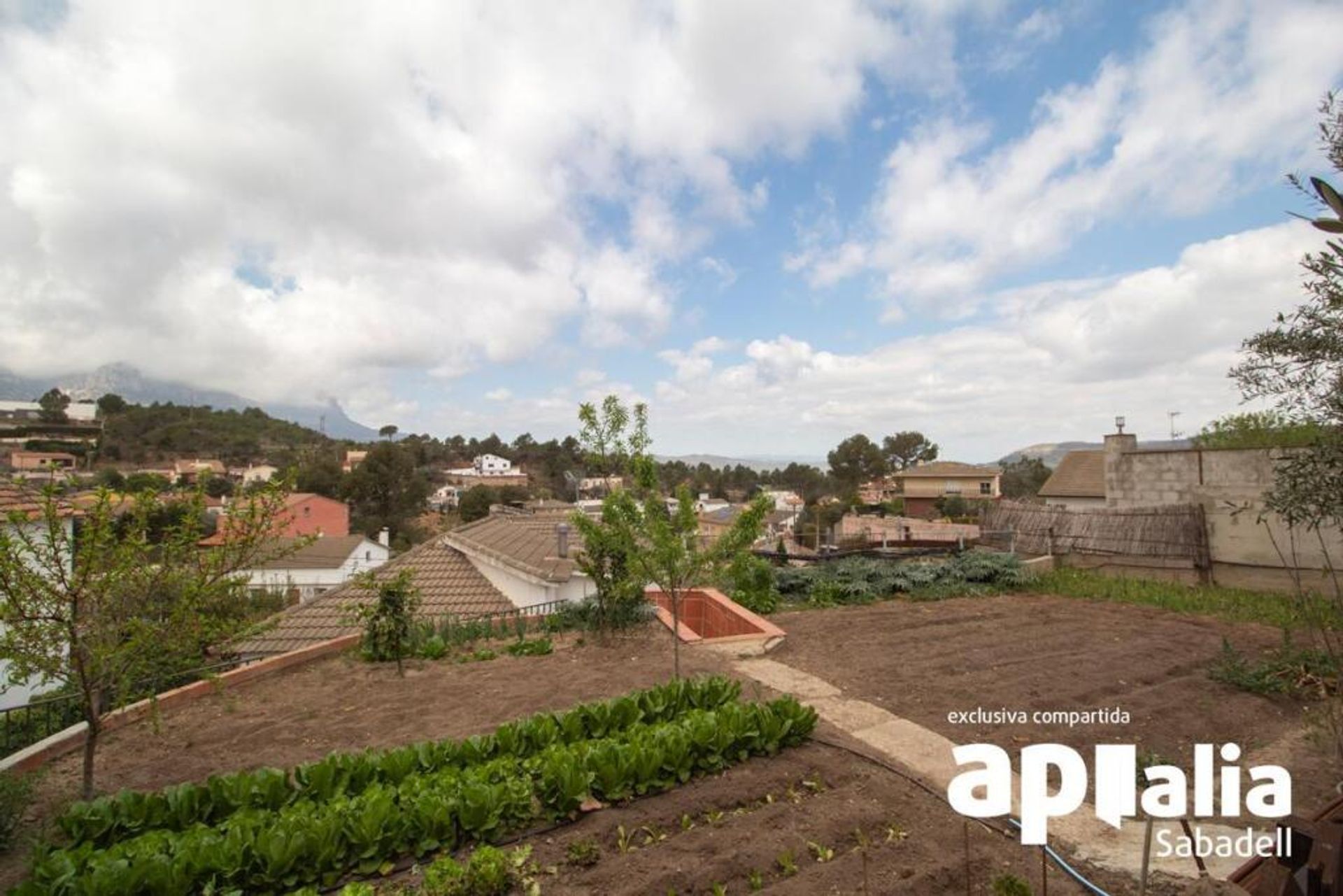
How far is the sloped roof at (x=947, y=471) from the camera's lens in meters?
51.5

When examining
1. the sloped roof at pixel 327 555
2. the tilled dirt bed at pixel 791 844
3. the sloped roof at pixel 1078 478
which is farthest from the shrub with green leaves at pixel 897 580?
the sloped roof at pixel 327 555

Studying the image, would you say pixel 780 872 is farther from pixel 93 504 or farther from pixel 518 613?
pixel 518 613

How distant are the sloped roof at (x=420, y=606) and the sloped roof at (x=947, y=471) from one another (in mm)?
44119

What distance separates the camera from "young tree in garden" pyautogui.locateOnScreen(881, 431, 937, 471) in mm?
72438

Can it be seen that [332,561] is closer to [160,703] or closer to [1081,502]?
[160,703]

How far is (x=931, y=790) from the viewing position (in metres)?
4.52

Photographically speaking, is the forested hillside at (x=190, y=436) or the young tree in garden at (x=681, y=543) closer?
the young tree in garden at (x=681, y=543)

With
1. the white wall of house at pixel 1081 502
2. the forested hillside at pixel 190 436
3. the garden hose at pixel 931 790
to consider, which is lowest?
the garden hose at pixel 931 790

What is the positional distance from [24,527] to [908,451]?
248 ft

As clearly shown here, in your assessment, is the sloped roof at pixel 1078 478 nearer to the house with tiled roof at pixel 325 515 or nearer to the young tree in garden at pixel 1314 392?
the young tree in garden at pixel 1314 392

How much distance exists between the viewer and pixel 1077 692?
6633mm

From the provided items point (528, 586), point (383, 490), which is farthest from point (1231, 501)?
point (383, 490)

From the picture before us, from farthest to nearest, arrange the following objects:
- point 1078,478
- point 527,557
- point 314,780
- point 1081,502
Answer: point 1078,478 → point 1081,502 → point 527,557 → point 314,780

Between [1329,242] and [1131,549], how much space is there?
43.4ft
